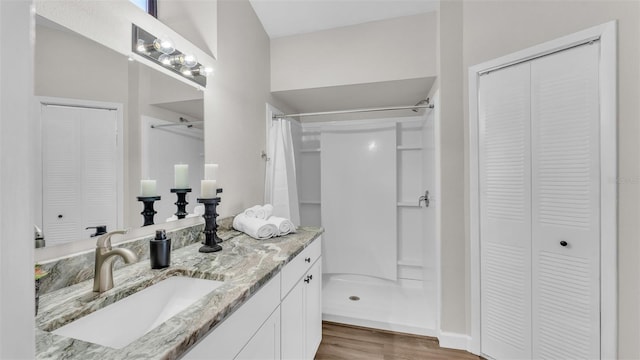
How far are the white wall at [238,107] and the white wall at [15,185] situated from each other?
1378 millimetres

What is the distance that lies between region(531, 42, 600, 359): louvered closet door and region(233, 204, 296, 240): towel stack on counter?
1.53 metres

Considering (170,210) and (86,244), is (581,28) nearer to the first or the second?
(170,210)

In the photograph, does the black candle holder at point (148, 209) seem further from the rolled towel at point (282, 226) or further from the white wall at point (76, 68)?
the rolled towel at point (282, 226)

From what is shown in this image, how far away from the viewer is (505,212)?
1698 mm

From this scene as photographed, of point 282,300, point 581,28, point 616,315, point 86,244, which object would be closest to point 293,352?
point 282,300

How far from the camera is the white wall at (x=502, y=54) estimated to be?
3.98 feet

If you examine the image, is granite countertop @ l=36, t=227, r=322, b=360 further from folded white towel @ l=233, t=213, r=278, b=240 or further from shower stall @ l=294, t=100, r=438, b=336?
shower stall @ l=294, t=100, r=438, b=336

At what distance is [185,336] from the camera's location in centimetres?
62

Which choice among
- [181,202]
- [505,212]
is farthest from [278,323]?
[505,212]

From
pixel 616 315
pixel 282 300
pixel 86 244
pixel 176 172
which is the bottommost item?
pixel 616 315

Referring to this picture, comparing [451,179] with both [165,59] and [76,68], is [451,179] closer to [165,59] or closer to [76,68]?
[165,59]

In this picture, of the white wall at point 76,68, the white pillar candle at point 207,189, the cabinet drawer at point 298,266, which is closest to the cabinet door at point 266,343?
the cabinet drawer at point 298,266

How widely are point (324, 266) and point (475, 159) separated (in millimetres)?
2004

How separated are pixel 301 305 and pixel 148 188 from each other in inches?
39.0
